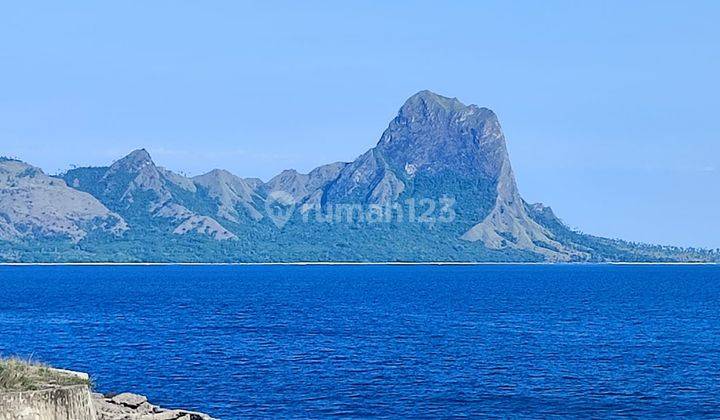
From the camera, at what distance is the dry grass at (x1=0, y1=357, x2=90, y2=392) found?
40.8 m

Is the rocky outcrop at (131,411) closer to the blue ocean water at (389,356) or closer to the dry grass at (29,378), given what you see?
the dry grass at (29,378)

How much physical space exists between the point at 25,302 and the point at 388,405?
→ 132 m

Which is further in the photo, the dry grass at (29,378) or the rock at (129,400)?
the rock at (129,400)

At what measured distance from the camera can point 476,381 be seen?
78.6 m

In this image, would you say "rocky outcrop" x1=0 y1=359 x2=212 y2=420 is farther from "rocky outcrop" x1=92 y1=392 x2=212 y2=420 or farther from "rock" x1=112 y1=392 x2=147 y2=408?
"rock" x1=112 y1=392 x2=147 y2=408

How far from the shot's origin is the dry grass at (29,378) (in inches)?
1606

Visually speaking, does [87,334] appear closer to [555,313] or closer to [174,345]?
[174,345]

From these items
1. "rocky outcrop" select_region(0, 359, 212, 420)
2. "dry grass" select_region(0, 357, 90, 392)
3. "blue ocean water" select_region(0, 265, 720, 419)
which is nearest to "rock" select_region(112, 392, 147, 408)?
"rocky outcrop" select_region(0, 359, 212, 420)

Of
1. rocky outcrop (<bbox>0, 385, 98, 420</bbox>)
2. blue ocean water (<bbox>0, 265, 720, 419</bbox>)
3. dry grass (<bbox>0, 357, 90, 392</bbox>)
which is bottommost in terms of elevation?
blue ocean water (<bbox>0, 265, 720, 419</bbox>)


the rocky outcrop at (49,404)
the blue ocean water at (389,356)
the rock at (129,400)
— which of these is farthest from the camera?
the blue ocean water at (389,356)

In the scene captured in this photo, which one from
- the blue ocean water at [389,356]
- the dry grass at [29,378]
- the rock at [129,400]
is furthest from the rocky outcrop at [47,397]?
the blue ocean water at [389,356]

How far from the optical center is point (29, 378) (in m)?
42.5

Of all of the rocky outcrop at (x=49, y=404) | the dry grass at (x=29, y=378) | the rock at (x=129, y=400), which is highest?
the dry grass at (x=29, y=378)

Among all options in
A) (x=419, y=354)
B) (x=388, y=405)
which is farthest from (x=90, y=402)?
(x=419, y=354)
